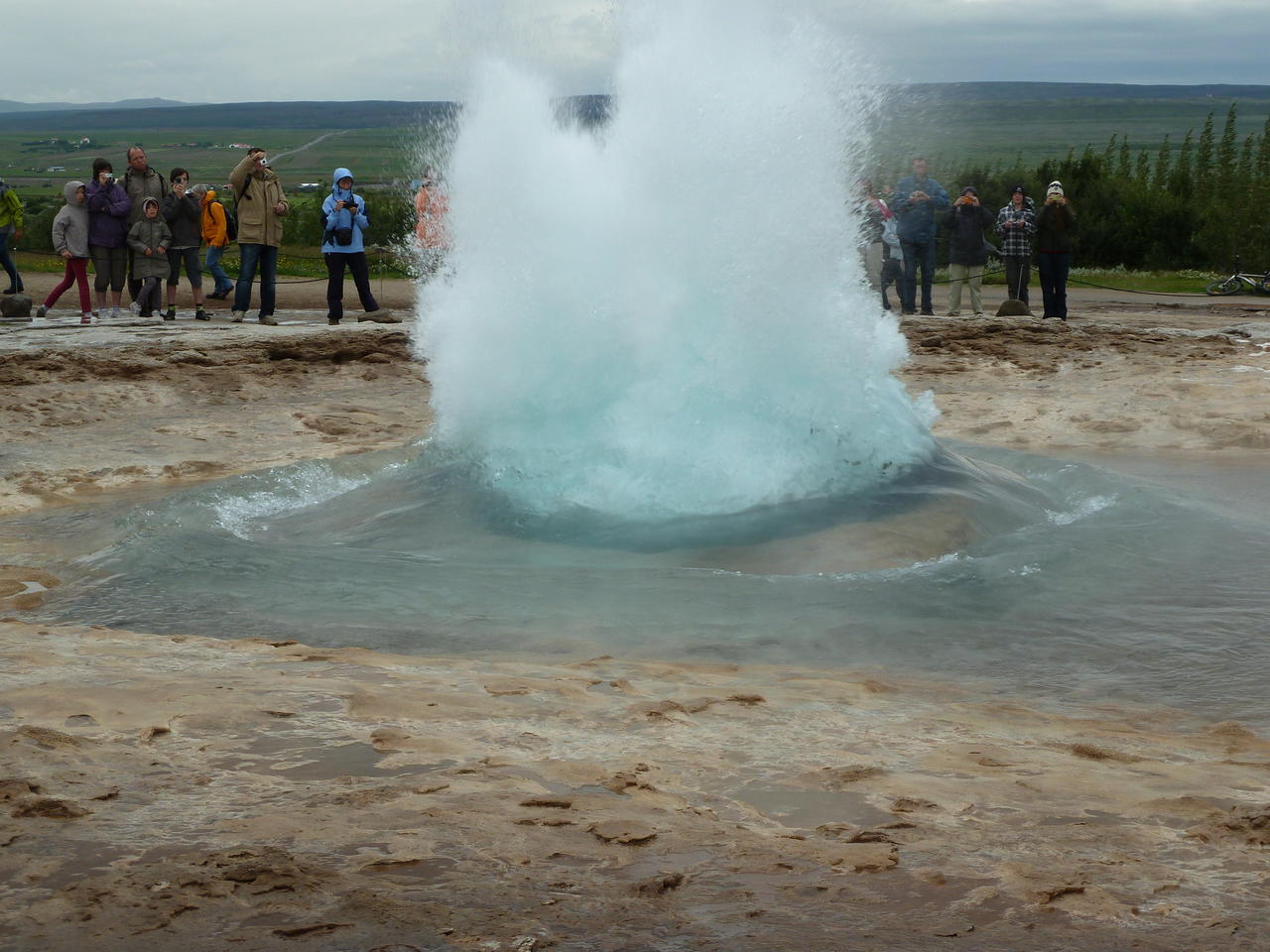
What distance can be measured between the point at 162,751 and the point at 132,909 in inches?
31.1

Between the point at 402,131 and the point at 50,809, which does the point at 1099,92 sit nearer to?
the point at 402,131

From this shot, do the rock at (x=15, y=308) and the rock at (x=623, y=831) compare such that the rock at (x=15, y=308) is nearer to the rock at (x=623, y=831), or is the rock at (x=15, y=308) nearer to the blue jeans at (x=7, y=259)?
the blue jeans at (x=7, y=259)

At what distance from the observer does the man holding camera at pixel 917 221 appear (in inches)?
524

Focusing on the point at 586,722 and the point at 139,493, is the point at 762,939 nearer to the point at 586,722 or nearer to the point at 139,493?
the point at 586,722

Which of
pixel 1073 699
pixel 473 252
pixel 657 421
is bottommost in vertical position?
pixel 1073 699

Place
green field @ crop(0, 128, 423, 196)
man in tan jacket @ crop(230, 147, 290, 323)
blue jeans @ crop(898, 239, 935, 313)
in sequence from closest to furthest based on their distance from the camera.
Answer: man in tan jacket @ crop(230, 147, 290, 323), blue jeans @ crop(898, 239, 935, 313), green field @ crop(0, 128, 423, 196)

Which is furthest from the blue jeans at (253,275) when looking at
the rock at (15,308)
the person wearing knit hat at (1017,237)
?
the person wearing knit hat at (1017,237)

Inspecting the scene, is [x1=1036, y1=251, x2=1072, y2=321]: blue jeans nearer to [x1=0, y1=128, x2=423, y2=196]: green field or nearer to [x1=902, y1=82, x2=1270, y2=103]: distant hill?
[x1=0, y1=128, x2=423, y2=196]: green field

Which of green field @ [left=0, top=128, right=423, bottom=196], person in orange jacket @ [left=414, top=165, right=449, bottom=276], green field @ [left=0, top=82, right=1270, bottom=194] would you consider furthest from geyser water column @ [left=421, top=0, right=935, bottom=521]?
green field @ [left=0, top=128, right=423, bottom=196]

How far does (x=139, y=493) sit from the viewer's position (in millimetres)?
6742

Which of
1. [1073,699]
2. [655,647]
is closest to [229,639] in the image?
[655,647]

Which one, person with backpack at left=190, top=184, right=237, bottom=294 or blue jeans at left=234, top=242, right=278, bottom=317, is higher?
person with backpack at left=190, top=184, right=237, bottom=294

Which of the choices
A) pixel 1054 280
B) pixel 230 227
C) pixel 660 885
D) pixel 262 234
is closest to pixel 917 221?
pixel 1054 280

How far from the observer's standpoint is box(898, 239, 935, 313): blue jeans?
13.5 metres
